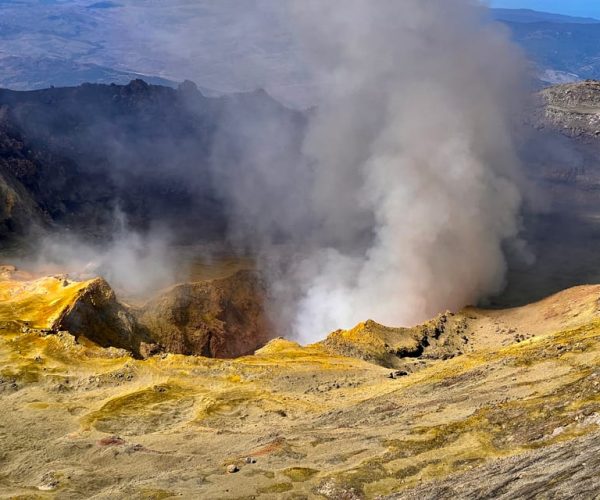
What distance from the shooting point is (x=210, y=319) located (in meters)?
114

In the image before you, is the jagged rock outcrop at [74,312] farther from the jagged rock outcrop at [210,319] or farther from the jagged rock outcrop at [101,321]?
the jagged rock outcrop at [210,319]

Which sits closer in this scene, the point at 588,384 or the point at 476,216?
the point at 588,384

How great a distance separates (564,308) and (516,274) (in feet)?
121

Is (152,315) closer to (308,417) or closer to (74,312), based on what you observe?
(74,312)

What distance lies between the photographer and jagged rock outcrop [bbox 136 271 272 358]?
106 metres

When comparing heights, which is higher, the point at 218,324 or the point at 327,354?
the point at 327,354

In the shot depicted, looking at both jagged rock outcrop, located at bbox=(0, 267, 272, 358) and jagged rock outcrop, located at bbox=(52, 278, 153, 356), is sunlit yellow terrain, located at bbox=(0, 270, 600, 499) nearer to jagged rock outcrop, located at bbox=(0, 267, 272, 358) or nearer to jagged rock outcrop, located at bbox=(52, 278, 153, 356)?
jagged rock outcrop, located at bbox=(52, 278, 153, 356)

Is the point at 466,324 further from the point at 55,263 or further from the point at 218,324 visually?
the point at 55,263

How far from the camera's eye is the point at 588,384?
48.1 meters

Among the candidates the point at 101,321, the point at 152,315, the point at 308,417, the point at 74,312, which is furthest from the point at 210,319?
the point at 308,417

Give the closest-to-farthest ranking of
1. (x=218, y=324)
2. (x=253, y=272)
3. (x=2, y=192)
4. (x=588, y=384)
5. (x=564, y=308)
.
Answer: (x=588, y=384)
(x=564, y=308)
(x=218, y=324)
(x=253, y=272)
(x=2, y=192)

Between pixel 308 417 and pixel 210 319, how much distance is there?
58190 millimetres

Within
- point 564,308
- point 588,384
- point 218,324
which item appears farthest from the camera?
point 218,324

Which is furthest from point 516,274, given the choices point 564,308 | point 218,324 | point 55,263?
point 55,263
